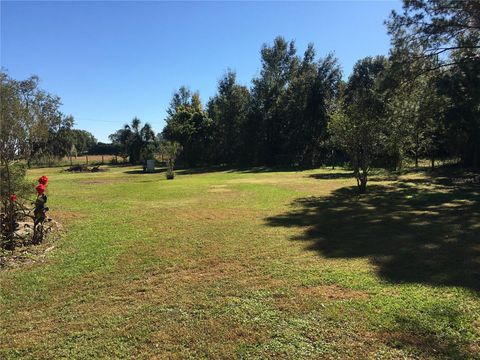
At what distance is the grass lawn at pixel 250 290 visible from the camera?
3283mm

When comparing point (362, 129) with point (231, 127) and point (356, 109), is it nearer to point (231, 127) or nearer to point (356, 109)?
point (356, 109)

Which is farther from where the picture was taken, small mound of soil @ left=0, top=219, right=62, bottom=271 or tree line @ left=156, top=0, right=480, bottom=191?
tree line @ left=156, top=0, right=480, bottom=191

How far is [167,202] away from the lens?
11930mm

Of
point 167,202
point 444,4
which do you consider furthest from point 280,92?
point 167,202

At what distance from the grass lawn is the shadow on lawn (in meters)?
0.04

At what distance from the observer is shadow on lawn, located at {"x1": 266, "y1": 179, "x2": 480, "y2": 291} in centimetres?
504

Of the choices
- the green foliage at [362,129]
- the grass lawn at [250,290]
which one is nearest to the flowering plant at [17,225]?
the grass lawn at [250,290]

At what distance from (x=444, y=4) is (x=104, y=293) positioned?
48.7 ft

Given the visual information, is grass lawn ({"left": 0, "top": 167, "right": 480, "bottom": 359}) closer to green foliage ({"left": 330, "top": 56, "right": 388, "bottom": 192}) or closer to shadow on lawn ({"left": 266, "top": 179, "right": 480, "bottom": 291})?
Result: shadow on lawn ({"left": 266, "top": 179, "right": 480, "bottom": 291})

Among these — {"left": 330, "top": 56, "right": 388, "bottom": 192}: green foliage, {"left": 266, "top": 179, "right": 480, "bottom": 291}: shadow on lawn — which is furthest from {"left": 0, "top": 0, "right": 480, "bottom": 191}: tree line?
{"left": 266, "top": 179, "right": 480, "bottom": 291}: shadow on lawn

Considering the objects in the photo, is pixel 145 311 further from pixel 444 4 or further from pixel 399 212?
pixel 444 4

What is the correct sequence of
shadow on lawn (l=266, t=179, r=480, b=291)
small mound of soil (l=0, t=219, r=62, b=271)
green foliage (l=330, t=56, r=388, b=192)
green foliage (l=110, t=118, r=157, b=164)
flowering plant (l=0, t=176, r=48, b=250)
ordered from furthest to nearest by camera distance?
1. green foliage (l=110, t=118, r=157, b=164)
2. green foliage (l=330, t=56, r=388, b=192)
3. flowering plant (l=0, t=176, r=48, b=250)
4. small mound of soil (l=0, t=219, r=62, b=271)
5. shadow on lawn (l=266, t=179, r=480, b=291)

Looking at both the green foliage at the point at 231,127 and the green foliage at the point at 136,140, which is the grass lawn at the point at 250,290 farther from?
the green foliage at the point at 136,140

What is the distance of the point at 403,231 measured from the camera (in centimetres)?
739
